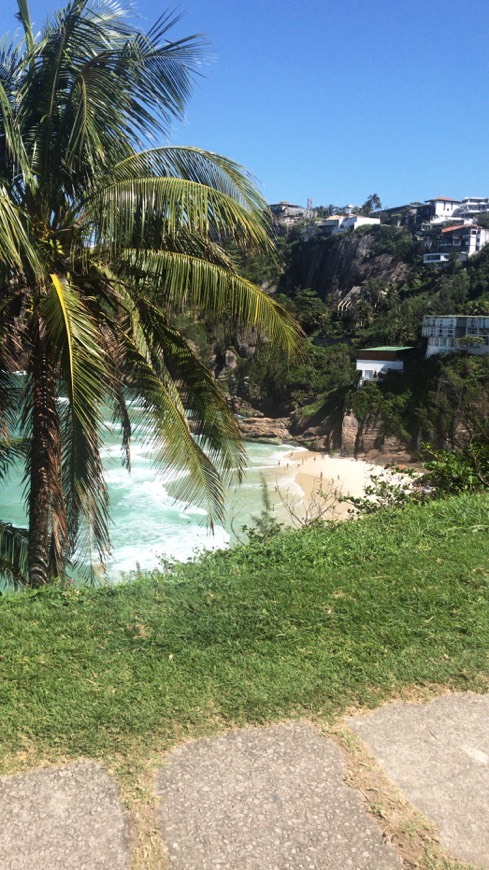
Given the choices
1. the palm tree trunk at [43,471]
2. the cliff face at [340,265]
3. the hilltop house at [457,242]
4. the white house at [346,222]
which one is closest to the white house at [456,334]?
the cliff face at [340,265]

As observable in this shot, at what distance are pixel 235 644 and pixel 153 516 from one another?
73.2 ft

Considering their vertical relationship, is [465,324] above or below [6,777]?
above

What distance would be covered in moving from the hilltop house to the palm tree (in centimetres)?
6817

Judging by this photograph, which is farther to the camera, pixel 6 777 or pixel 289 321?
pixel 289 321

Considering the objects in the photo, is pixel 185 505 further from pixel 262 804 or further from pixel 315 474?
pixel 315 474

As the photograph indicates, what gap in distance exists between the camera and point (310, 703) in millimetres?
3014

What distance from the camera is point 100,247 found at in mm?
5125

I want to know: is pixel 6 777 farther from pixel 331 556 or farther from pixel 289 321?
pixel 289 321

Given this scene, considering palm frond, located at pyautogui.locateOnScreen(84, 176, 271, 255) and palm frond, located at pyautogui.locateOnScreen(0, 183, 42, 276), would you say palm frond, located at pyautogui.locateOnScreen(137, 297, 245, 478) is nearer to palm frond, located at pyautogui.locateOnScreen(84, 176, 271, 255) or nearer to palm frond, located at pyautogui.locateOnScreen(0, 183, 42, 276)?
palm frond, located at pyautogui.locateOnScreen(84, 176, 271, 255)

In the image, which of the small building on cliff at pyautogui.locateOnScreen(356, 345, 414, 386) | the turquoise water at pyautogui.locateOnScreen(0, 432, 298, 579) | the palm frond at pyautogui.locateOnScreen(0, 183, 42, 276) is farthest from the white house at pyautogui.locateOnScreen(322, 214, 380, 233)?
the palm frond at pyautogui.locateOnScreen(0, 183, 42, 276)

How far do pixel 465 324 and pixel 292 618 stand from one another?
1645 inches

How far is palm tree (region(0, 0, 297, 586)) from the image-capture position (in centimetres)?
483

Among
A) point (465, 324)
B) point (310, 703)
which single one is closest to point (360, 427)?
point (465, 324)

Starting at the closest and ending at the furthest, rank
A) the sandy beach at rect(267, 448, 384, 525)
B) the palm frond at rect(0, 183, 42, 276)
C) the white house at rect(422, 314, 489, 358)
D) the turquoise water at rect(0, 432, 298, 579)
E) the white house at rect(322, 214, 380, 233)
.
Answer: the palm frond at rect(0, 183, 42, 276) → the turquoise water at rect(0, 432, 298, 579) → the sandy beach at rect(267, 448, 384, 525) → the white house at rect(422, 314, 489, 358) → the white house at rect(322, 214, 380, 233)
